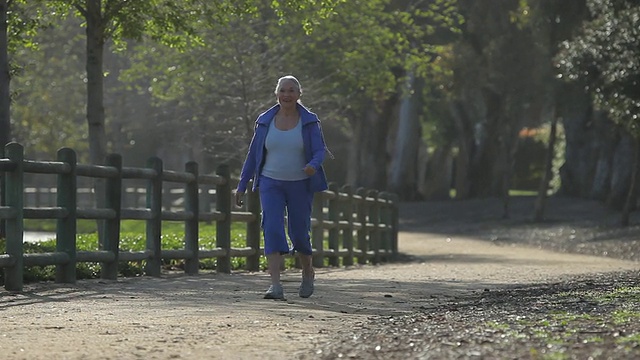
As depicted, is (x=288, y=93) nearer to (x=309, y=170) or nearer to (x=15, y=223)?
(x=309, y=170)

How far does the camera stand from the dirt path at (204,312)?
28.6 ft

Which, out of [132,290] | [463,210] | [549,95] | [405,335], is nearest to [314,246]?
[132,290]

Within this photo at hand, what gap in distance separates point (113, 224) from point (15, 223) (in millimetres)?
2180

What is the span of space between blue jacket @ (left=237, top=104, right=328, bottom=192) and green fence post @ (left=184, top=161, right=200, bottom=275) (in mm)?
4601

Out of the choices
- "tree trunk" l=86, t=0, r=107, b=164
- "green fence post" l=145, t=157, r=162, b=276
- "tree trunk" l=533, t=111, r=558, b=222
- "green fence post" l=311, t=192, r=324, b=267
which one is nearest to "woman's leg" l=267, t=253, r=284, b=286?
"green fence post" l=145, t=157, r=162, b=276

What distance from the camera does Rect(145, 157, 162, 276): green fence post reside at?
16281 millimetres

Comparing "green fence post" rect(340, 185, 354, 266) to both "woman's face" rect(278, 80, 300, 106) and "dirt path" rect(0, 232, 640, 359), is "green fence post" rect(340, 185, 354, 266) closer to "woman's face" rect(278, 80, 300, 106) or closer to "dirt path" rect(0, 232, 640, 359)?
"dirt path" rect(0, 232, 640, 359)

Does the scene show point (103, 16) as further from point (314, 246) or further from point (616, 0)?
point (616, 0)

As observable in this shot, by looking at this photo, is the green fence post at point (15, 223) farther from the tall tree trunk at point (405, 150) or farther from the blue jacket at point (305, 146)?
the tall tree trunk at point (405, 150)

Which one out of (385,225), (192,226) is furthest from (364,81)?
(192,226)

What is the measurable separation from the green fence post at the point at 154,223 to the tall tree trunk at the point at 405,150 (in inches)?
1419

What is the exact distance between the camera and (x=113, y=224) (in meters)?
15.6

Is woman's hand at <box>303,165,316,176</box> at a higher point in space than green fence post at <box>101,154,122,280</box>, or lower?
higher

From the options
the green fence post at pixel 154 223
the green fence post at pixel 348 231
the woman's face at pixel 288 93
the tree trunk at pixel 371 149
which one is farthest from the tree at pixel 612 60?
the tree trunk at pixel 371 149
